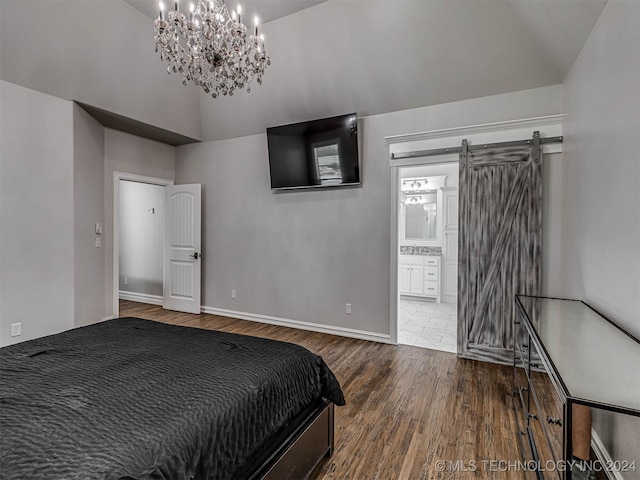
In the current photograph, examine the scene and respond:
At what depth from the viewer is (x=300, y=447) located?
5.26 feet

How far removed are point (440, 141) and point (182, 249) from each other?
4082mm

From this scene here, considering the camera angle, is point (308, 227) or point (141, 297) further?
point (141, 297)

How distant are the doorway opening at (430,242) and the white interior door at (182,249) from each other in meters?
3.45

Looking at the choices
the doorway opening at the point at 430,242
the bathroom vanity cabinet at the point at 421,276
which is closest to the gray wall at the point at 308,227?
the doorway opening at the point at 430,242

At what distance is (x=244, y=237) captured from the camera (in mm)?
4859

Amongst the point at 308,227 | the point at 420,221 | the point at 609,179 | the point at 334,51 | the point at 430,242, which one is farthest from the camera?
the point at 420,221

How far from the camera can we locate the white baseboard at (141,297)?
570 centimetres

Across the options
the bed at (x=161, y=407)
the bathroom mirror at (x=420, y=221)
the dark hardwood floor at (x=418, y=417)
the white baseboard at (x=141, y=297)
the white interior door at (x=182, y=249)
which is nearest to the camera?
the bed at (x=161, y=407)

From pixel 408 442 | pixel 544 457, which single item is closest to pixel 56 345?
pixel 408 442

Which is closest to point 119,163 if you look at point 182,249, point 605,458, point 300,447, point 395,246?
point 182,249

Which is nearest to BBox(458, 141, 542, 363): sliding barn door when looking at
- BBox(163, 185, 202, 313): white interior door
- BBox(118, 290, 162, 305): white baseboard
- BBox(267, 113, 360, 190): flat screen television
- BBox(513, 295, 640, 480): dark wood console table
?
BBox(513, 295, 640, 480): dark wood console table

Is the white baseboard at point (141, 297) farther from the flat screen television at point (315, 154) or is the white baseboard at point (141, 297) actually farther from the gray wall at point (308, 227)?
the flat screen television at point (315, 154)

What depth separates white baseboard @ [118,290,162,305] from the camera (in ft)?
18.7

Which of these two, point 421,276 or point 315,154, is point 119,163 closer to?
point 315,154
